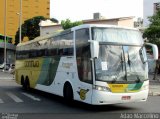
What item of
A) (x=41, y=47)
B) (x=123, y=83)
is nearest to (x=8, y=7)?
(x=41, y=47)

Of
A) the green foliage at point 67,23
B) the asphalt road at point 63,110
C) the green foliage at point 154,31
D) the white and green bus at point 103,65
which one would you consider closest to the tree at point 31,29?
the green foliage at point 67,23

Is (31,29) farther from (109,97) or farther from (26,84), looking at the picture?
(109,97)

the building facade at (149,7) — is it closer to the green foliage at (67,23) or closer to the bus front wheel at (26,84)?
the green foliage at (67,23)

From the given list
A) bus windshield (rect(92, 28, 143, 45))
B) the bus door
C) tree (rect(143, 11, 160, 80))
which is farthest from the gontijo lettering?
tree (rect(143, 11, 160, 80))

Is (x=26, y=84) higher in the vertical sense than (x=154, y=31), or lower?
lower

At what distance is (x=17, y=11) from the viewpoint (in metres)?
114

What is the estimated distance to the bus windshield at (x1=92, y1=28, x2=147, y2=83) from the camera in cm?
1412

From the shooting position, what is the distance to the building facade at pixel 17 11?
369 ft

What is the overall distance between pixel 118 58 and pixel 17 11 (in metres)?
102

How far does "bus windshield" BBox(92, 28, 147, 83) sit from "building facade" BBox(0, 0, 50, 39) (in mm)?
98554

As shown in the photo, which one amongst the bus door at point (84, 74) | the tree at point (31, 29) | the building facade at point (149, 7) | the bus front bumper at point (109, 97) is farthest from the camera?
the tree at point (31, 29)

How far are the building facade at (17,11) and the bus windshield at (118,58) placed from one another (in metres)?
98.6

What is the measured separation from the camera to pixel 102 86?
13914 mm

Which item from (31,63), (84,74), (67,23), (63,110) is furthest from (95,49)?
(67,23)
